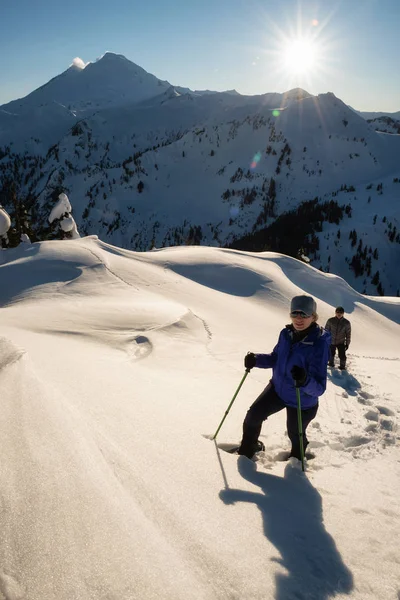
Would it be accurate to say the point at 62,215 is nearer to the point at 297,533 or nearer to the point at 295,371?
the point at 295,371

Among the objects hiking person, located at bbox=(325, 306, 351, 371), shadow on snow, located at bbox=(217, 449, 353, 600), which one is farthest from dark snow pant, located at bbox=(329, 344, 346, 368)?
shadow on snow, located at bbox=(217, 449, 353, 600)

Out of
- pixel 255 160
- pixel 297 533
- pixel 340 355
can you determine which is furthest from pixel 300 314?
pixel 255 160

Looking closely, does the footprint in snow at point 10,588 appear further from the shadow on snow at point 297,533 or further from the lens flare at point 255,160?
the lens flare at point 255,160

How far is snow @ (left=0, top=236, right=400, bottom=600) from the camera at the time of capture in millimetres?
2199

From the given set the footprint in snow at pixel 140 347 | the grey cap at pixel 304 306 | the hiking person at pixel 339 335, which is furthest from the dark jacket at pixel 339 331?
the grey cap at pixel 304 306

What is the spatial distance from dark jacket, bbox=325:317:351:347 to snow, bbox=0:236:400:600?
7.82 ft

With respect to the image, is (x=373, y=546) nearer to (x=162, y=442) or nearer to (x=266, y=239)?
(x=162, y=442)

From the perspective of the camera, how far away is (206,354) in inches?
353

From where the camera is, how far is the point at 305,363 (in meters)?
4.27

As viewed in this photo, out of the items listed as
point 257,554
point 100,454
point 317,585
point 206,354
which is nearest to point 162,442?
point 100,454

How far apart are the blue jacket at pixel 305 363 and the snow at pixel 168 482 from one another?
0.87 m

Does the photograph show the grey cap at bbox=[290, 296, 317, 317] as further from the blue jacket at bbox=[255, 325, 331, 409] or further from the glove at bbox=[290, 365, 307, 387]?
the glove at bbox=[290, 365, 307, 387]

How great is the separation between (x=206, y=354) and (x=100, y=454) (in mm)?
5830

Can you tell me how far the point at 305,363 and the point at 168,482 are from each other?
80.9 inches
